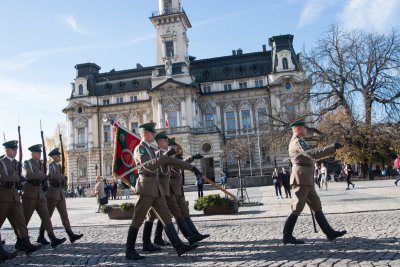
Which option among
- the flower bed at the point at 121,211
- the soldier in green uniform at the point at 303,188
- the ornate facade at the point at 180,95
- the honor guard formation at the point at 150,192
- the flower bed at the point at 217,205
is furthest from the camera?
the ornate facade at the point at 180,95

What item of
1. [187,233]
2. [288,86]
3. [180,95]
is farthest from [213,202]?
[288,86]

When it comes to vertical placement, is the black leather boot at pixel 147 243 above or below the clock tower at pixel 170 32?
below

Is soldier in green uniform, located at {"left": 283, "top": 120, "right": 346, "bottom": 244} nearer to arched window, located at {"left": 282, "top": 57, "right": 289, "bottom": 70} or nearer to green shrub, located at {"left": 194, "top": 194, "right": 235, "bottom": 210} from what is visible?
green shrub, located at {"left": 194, "top": 194, "right": 235, "bottom": 210}

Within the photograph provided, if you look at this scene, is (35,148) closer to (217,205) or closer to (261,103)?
→ (217,205)

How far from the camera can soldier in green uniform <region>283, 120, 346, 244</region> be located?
24.2ft

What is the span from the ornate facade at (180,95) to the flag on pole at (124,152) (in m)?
40.8

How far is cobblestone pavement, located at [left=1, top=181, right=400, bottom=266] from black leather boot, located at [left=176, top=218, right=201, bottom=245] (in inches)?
7.2

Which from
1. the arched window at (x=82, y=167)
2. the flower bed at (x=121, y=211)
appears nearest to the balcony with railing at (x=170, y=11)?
the arched window at (x=82, y=167)

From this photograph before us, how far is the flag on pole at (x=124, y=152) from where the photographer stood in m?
9.80

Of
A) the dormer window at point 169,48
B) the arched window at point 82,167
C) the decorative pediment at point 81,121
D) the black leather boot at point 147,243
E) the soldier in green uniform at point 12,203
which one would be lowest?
the black leather boot at point 147,243

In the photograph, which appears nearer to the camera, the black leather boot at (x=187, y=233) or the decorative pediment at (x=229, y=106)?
the black leather boot at (x=187, y=233)

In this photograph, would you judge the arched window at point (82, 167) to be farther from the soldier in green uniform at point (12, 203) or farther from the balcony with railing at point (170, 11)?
the soldier in green uniform at point (12, 203)

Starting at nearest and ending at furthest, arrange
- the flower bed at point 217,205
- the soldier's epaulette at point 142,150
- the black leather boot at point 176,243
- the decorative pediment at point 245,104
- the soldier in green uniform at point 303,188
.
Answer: the black leather boot at point 176,243, the soldier's epaulette at point 142,150, the soldier in green uniform at point 303,188, the flower bed at point 217,205, the decorative pediment at point 245,104

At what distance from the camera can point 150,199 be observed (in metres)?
7.11
